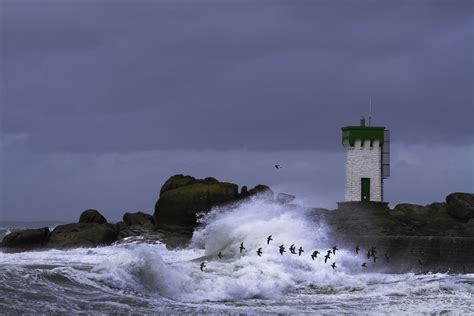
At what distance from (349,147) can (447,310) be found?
18020 millimetres

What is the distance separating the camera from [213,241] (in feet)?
89.5

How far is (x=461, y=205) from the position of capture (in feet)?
95.5

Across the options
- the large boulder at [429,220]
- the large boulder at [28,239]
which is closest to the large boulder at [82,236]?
the large boulder at [28,239]

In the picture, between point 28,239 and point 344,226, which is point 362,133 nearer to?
point 344,226

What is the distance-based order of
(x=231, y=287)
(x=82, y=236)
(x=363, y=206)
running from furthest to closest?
(x=82, y=236)
(x=363, y=206)
(x=231, y=287)

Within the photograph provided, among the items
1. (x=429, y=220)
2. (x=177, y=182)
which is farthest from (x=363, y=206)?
(x=177, y=182)

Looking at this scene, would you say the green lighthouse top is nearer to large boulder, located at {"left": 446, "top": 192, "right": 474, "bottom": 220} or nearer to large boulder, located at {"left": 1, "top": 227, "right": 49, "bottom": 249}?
large boulder, located at {"left": 446, "top": 192, "right": 474, "bottom": 220}

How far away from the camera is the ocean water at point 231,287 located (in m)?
15.2

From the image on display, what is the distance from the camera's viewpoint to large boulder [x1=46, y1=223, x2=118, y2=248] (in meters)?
30.9

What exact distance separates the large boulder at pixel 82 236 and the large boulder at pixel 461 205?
38.4 ft

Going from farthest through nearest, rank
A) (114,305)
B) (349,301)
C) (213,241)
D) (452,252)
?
1. (213,241)
2. (452,252)
3. (349,301)
4. (114,305)

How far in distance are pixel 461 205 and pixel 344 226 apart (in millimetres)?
4346

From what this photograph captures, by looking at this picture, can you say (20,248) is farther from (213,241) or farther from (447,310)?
(447,310)

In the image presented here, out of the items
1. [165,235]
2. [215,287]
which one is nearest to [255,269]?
[215,287]
